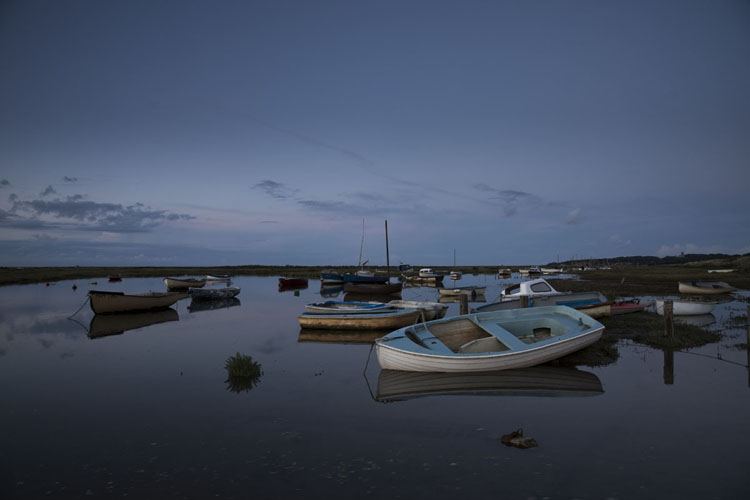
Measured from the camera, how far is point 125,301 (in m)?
29.5

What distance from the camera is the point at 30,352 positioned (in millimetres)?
18125

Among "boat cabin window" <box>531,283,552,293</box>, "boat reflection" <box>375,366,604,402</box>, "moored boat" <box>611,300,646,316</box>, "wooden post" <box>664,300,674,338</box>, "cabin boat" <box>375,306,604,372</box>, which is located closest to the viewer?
"boat reflection" <box>375,366,604,402</box>

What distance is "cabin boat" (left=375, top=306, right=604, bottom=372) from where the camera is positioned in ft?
41.2

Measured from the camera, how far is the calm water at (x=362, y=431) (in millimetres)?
7020

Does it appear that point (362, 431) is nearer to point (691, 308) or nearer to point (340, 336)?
point (340, 336)

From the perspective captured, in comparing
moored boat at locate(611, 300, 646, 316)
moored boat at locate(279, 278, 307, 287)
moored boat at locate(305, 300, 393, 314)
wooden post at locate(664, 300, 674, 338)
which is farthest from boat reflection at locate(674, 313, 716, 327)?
moored boat at locate(279, 278, 307, 287)

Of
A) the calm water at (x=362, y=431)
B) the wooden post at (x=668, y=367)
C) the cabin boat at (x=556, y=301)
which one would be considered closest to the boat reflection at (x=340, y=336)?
the calm water at (x=362, y=431)

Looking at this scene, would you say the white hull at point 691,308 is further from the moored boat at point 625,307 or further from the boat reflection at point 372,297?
the boat reflection at point 372,297

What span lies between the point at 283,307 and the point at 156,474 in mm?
27978

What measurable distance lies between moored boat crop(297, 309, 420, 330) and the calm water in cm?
532

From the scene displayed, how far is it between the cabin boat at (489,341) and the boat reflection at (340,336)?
205 inches

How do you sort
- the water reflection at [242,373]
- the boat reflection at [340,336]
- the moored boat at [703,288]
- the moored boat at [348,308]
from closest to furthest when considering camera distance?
1. the water reflection at [242,373]
2. the boat reflection at [340,336]
3. the moored boat at [348,308]
4. the moored boat at [703,288]

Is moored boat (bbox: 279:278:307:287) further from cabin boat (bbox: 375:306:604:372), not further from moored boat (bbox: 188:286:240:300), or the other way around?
cabin boat (bbox: 375:306:604:372)

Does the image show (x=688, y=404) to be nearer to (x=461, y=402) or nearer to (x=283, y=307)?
(x=461, y=402)
